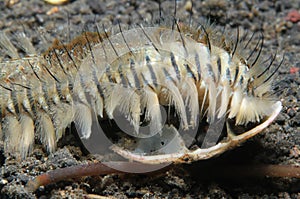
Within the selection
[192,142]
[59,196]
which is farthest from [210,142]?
[59,196]

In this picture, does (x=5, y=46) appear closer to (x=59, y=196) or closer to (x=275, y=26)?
(x=59, y=196)

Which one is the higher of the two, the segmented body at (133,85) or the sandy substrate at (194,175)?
the segmented body at (133,85)

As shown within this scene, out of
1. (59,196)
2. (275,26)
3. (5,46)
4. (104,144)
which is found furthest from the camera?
(275,26)

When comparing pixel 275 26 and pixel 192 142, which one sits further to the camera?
pixel 275 26

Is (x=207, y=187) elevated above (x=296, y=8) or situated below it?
below

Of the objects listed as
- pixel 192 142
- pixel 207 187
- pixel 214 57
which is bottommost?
pixel 207 187

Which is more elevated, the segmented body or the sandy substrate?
the segmented body

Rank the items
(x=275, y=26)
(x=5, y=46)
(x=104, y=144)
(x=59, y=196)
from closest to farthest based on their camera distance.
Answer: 1. (x=59, y=196)
2. (x=104, y=144)
3. (x=5, y=46)
4. (x=275, y=26)

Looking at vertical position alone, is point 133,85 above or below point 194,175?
above
